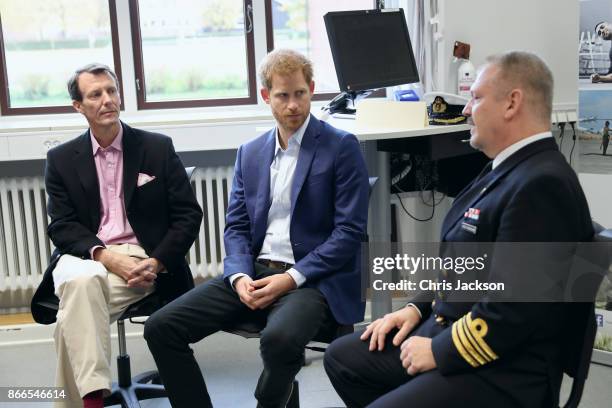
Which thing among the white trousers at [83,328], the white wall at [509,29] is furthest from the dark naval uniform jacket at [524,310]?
the white wall at [509,29]

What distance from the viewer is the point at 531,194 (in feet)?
5.06

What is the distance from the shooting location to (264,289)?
2.20 meters

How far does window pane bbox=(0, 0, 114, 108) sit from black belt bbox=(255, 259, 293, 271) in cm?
191

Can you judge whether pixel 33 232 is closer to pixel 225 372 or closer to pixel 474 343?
pixel 225 372

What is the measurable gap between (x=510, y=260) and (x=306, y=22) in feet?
8.66

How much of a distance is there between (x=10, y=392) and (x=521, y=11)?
2.69m

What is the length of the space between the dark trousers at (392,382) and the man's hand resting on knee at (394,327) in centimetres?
2

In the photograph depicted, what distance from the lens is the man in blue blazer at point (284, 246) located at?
2207 mm

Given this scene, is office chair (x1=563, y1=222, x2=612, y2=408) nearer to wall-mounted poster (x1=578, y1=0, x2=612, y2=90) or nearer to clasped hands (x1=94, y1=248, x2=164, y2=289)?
clasped hands (x1=94, y1=248, x2=164, y2=289)

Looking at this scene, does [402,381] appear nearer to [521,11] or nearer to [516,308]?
[516,308]

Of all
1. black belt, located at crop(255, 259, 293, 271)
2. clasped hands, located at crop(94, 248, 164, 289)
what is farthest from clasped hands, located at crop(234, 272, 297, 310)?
clasped hands, located at crop(94, 248, 164, 289)

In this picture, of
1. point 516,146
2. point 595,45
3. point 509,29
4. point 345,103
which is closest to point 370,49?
point 345,103

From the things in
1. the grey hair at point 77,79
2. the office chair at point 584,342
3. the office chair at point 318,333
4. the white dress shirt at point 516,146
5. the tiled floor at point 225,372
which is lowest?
the tiled floor at point 225,372

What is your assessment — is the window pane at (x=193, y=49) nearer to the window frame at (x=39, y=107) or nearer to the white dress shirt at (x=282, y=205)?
the window frame at (x=39, y=107)
